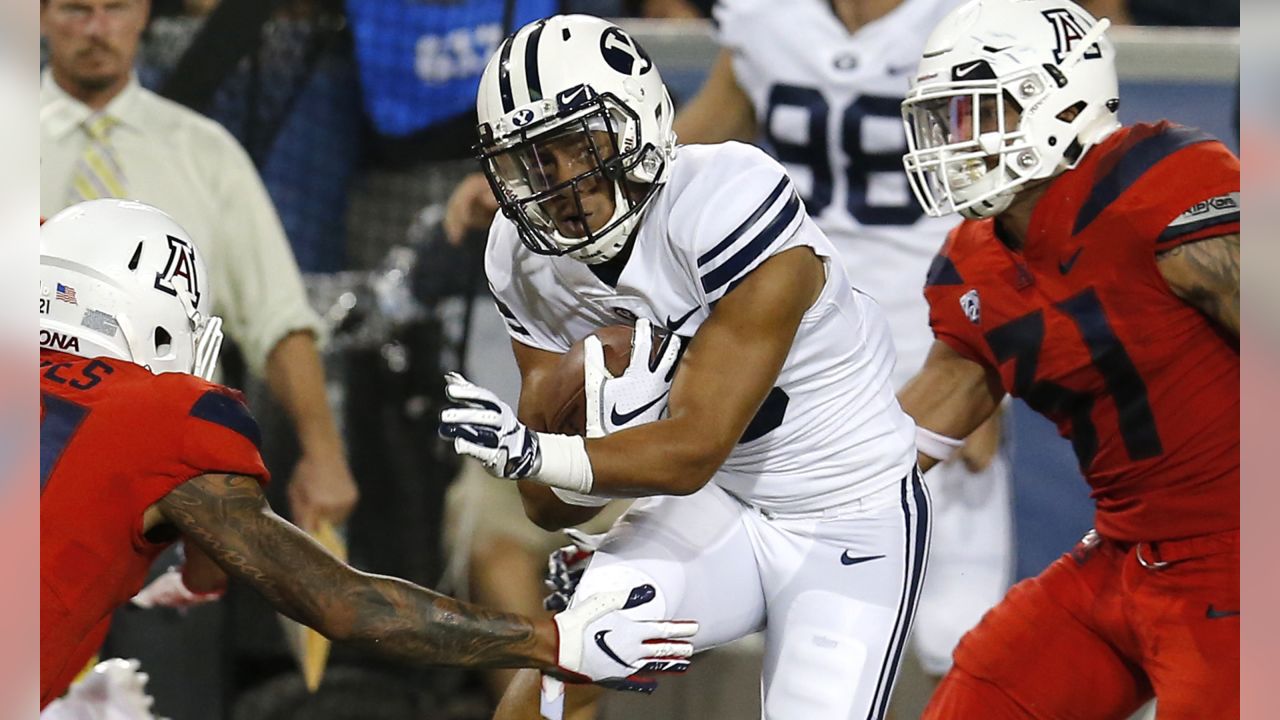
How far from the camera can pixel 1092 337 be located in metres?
2.88

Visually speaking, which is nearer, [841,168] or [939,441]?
[939,441]

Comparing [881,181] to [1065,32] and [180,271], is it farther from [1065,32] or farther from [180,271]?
[180,271]

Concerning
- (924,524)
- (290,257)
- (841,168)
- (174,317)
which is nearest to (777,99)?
(841,168)

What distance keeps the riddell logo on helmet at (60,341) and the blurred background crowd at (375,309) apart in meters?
1.98

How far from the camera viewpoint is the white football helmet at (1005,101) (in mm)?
2949

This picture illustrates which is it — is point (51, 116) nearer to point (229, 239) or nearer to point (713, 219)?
point (229, 239)

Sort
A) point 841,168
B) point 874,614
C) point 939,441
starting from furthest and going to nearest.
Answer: point 841,168
point 939,441
point 874,614

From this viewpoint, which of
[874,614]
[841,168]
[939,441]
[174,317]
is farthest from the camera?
[841,168]

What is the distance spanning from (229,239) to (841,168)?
5.30 ft

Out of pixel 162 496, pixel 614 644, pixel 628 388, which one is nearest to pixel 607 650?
pixel 614 644

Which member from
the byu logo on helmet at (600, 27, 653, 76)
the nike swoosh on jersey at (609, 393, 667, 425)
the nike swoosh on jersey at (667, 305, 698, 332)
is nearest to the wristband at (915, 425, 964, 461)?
the nike swoosh on jersey at (667, 305, 698, 332)

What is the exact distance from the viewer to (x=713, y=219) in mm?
2531

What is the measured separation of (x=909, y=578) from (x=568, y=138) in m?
0.92

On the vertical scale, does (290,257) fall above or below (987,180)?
below
